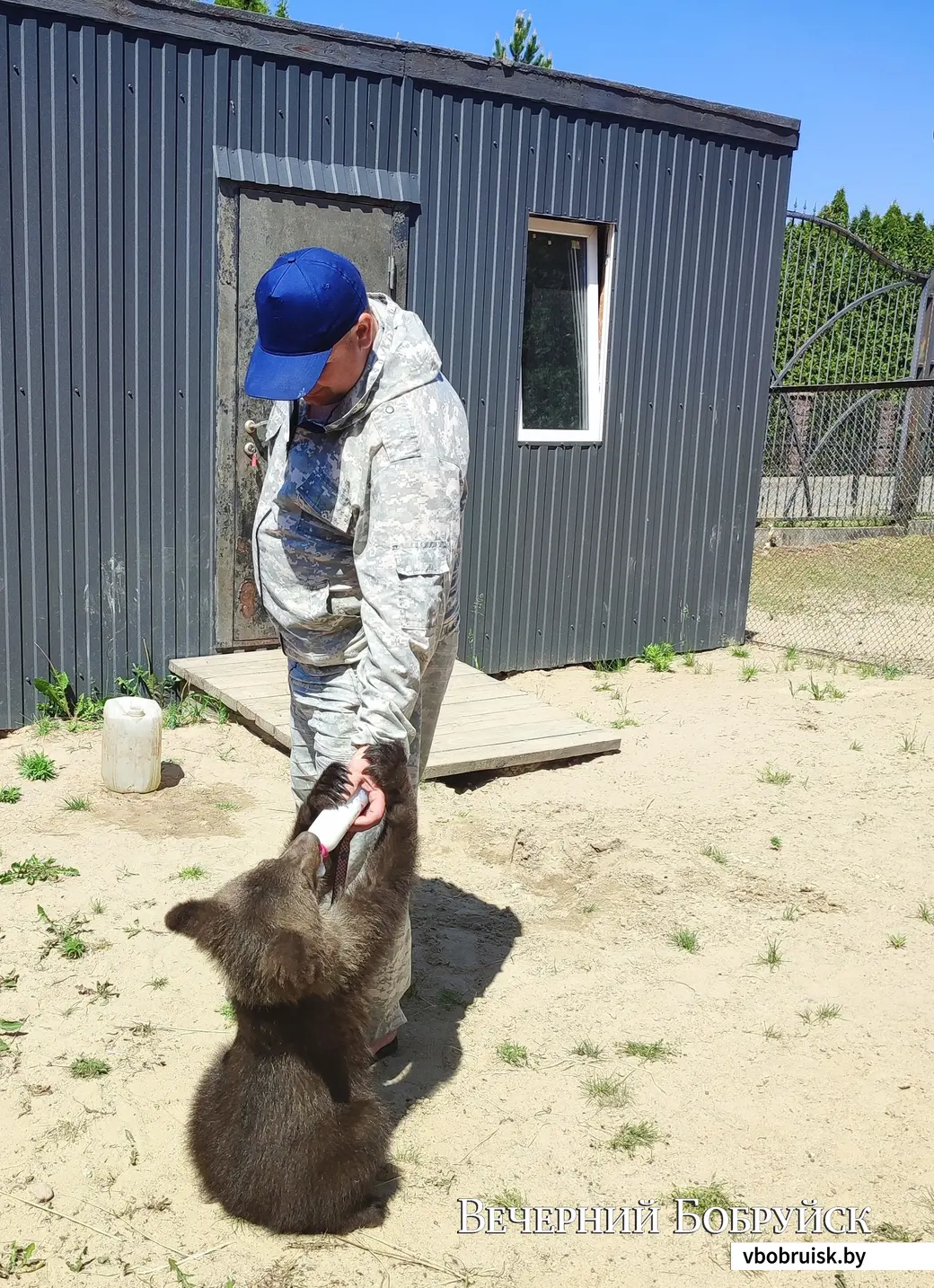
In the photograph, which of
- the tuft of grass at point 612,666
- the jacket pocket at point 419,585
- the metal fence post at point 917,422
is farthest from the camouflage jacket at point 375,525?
the metal fence post at point 917,422

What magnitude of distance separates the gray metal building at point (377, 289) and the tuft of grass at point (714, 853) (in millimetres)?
3087

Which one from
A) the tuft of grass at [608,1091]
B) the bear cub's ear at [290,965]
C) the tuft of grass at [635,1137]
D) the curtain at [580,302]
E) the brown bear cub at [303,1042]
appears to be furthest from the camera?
the curtain at [580,302]

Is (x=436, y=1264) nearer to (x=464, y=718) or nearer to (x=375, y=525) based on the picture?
(x=375, y=525)

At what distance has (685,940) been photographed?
4.40 metres

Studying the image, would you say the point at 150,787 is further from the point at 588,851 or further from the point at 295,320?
the point at 295,320

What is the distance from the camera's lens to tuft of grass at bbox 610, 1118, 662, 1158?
10.4ft

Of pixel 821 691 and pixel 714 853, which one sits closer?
pixel 714 853

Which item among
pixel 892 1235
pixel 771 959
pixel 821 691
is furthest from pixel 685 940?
pixel 821 691

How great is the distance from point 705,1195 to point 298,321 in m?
2.41

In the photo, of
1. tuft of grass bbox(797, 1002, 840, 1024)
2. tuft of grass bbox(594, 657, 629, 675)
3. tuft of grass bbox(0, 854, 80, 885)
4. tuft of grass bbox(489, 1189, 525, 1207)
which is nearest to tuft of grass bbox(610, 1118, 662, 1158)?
tuft of grass bbox(489, 1189, 525, 1207)

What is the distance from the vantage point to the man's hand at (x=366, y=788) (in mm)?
2777

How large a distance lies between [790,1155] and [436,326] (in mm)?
5695

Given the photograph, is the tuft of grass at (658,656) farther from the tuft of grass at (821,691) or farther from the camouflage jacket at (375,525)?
the camouflage jacket at (375,525)

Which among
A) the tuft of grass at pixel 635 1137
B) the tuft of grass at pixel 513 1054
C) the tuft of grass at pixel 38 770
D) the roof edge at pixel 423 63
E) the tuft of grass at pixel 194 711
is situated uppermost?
the roof edge at pixel 423 63
